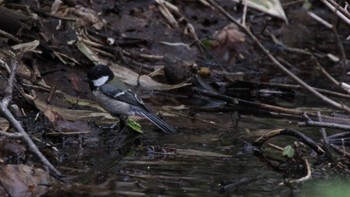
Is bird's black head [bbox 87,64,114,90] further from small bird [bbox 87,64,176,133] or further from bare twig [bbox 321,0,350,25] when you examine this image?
bare twig [bbox 321,0,350,25]

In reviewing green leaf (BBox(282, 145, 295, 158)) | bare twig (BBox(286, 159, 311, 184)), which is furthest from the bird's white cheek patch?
bare twig (BBox(286, 159, 311, 184))

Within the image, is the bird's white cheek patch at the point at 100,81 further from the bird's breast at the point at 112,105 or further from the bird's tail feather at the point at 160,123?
the bird's tail feather at the point at 160,123

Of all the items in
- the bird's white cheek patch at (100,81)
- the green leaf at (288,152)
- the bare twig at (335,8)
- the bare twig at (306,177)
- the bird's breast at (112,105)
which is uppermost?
the bare twig at (335,8)

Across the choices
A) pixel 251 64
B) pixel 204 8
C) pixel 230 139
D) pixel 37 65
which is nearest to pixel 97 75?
pixel 37 65

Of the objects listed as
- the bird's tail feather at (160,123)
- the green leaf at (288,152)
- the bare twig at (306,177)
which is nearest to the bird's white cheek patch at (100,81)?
the bird's tail feather at (160,123)

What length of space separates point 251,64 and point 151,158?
402 centimetres

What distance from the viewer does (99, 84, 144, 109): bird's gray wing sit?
19.9ft

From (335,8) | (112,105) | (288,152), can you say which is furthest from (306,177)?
(112,105)

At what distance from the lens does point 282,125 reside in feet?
20.6

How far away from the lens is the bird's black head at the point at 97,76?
20.3ft

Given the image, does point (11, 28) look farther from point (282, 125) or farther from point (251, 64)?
point (251, 64)

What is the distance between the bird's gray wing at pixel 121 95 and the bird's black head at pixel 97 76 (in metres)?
0.05

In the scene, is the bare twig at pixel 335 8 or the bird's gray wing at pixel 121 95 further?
the bird's gray wing at pixel 121 95

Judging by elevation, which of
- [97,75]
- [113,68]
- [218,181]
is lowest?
[113,68]
